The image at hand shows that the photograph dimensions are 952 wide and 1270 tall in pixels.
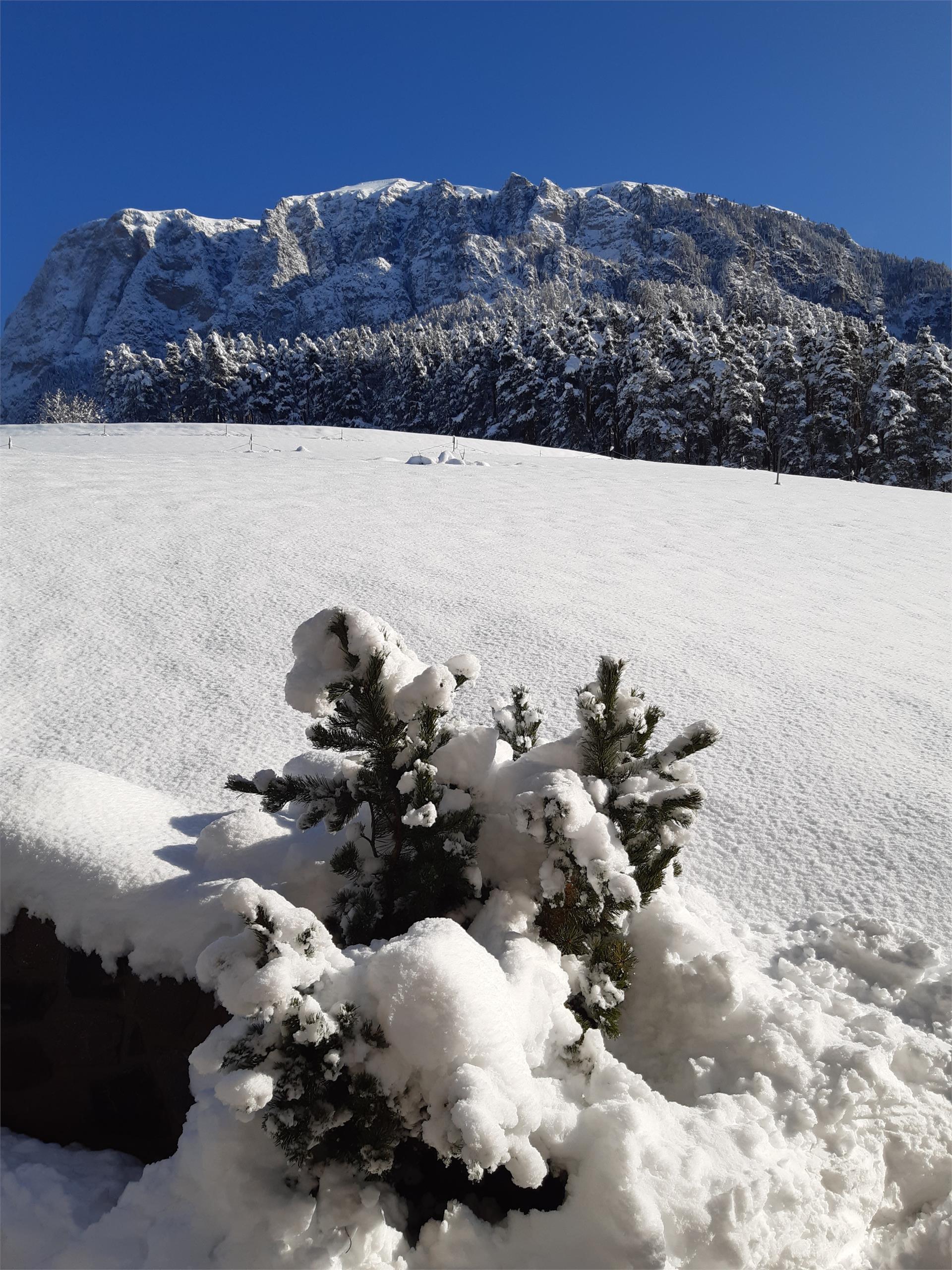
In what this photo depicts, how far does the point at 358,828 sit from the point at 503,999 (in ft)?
1.90

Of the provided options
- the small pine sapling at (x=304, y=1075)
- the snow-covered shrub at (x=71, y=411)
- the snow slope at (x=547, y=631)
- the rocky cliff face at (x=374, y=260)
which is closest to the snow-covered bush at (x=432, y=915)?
the small pine sapling at (x=304, y=1075)

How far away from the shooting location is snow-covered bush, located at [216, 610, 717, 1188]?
3.51ft

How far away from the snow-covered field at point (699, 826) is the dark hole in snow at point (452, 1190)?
44mm

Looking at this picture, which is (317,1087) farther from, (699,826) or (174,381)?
(174,381)

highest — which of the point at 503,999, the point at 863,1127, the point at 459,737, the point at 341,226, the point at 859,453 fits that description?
the point at 341,226

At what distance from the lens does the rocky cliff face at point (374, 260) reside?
138 metres

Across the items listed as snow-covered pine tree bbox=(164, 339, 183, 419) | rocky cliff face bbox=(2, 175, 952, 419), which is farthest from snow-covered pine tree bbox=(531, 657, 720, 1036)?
rocky cliff face bbox=(2, 175, 952, 419)

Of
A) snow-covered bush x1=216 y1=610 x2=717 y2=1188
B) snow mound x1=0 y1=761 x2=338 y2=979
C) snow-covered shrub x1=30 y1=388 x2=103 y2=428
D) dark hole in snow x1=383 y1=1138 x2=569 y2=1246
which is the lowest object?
dark hole in snow x1=383 y1=1138 x2=569 y2=1246

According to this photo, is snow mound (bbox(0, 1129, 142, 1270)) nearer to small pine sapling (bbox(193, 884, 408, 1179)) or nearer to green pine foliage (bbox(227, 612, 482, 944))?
small pine sapling (bbox(193, 884, 408, 1179))

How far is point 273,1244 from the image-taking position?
109cm

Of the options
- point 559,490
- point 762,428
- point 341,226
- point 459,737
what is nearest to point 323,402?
point 762,428

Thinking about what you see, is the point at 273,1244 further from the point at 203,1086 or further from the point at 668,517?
the point at 668,517

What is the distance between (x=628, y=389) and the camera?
101 ft

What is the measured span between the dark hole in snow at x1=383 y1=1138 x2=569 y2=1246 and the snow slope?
1.27m
